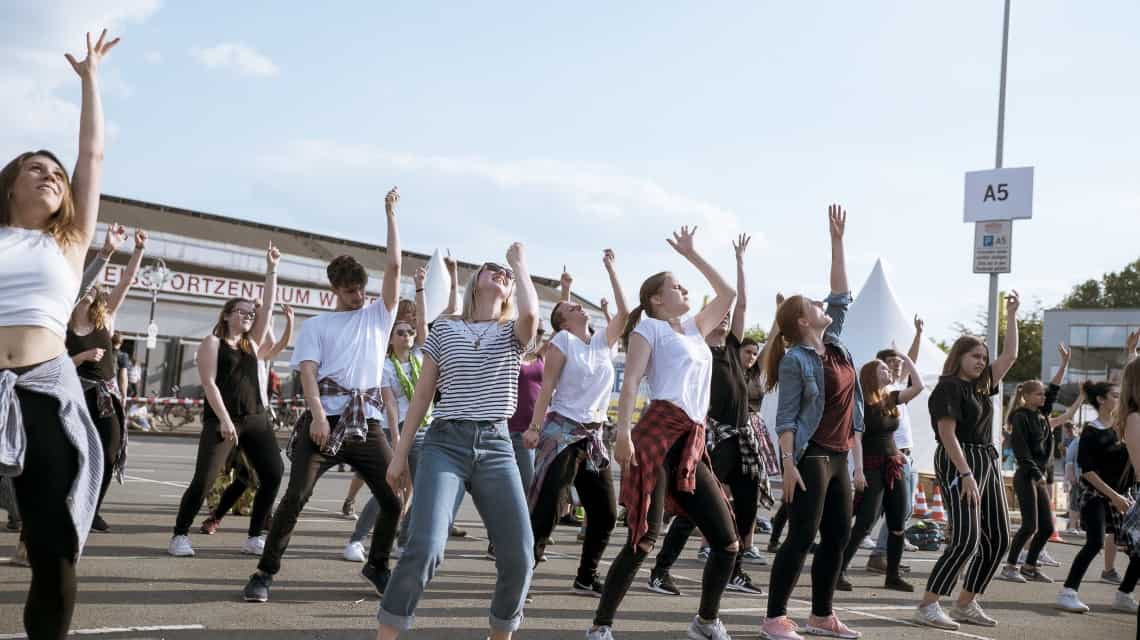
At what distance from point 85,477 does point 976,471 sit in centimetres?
533

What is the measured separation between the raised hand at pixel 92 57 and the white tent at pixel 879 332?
14131mm

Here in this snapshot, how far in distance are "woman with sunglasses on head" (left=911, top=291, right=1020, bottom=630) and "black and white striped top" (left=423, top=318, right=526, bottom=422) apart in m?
3.27

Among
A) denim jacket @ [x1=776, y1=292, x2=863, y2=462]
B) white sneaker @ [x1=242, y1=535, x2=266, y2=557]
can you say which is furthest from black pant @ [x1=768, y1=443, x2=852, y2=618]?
white sneaker @ [x1=242, y1=535, x2=266, y2=557]

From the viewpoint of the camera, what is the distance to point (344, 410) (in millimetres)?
6488

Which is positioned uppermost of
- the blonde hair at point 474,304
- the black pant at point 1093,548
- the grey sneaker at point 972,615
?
the blonde hair at point 474,304

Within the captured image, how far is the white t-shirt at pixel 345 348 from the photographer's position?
6586 mm

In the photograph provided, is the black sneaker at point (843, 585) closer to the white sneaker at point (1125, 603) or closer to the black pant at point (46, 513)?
the white sneaker at point (1125, 603)

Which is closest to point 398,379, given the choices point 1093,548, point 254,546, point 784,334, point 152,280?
point 254,546

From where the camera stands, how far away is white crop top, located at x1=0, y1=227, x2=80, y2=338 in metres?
3.63

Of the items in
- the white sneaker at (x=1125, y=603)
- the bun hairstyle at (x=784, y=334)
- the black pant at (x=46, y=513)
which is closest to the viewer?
the black pant at (x=46, y=513)

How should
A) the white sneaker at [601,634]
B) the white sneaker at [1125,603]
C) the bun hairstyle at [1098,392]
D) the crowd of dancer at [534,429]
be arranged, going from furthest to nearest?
the bun hairstyle at [1098,392] < the white sneaker at [1125,603] < the white sneaker at [601,634] < the crowd of dancer at [534,429]

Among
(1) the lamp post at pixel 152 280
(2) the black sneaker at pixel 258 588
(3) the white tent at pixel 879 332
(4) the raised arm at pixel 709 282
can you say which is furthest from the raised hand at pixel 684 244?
(1) the lamp post at pixel 152 280

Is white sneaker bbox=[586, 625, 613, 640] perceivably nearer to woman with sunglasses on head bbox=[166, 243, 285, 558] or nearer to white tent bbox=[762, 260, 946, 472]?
woman with sunglasses on head bbox=[166, 243, 285, 558]

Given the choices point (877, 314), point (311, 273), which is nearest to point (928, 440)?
point (877, 314)
